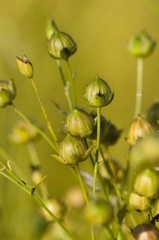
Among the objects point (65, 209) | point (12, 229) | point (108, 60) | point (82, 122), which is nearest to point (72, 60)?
point (108, 60)

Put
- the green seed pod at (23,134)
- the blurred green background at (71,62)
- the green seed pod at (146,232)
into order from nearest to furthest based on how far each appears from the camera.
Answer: the green seed pod at (146,232)
the green seed pod at (23,134)
the blurred green background at (71,62)

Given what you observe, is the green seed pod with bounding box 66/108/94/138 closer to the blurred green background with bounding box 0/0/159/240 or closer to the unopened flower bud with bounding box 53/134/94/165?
the unopened flower bud with bounding box 53/134/94/165

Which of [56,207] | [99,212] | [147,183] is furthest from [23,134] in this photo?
[99,212]

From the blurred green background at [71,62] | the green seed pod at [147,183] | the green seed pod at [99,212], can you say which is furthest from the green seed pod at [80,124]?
the blurred green background at [71,62]

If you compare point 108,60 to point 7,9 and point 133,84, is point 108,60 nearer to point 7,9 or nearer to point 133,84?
point 133,84

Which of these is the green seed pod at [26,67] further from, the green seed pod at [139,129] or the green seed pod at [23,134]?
the green seed pod at [23,134]
